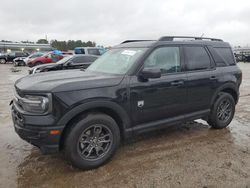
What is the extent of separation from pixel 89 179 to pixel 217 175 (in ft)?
5.77

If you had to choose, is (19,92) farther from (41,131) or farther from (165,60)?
(165,60)

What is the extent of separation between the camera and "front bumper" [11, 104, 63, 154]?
2.81m

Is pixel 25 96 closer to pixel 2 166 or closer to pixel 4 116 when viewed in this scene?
pixel 2 166

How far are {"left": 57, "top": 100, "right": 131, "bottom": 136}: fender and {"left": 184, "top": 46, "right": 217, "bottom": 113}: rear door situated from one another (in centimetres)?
140

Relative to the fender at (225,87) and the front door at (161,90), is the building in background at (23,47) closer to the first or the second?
the fender at (225,87)

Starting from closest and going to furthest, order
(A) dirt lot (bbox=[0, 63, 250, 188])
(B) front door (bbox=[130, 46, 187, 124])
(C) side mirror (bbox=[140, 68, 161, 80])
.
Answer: (A) dirt lot (bbox=[0, 63, 250, 188]), (C) side mirror (bbox=[140, 68, 161, 80]), (B) front door (bbox=[130, 46, 187, 124])

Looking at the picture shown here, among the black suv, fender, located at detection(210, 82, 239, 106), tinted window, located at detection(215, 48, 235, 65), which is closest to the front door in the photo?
the black suv

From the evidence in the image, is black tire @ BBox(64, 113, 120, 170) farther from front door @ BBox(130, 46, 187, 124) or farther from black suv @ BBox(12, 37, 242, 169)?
front door @ BBox(130, 46, 187, 124)

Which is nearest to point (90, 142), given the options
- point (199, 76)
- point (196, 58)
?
point (199, 76)

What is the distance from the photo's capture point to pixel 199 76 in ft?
13.6

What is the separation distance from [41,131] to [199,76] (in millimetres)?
2915

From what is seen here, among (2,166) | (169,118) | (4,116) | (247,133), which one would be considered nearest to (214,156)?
(169,118)

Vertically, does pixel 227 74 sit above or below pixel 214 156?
above

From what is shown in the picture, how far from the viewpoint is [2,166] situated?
3.31 meters
